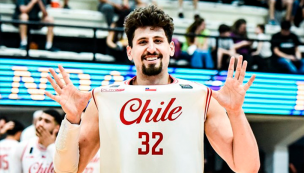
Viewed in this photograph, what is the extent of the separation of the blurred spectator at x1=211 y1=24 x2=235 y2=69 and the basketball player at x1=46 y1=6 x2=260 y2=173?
6371mm

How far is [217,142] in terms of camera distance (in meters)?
3.78

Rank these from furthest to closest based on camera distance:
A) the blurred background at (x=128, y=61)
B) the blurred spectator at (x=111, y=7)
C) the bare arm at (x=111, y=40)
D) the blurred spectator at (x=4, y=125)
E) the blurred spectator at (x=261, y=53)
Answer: the blurred spectator at (x=111, y=7)
the blurred spectator at (x=261, y=53)
the bare arm at (x=111, y=40)
the blurred background at (x=128, y=61)
the blurred spectator at (x=4, y=125)

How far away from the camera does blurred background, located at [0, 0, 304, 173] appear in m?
9.09

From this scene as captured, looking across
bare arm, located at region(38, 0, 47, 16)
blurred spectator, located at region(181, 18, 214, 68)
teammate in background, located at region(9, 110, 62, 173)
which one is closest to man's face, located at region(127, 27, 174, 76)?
teammate in background, located at region(9, 110, 62, 173)

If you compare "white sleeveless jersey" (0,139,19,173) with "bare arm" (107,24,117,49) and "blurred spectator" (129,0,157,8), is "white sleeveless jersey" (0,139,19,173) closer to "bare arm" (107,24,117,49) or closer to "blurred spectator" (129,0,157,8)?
"bare arm" (107,24,117,49)

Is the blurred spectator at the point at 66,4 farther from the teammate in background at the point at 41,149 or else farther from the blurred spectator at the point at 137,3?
the teammate in background at the point at 41,149

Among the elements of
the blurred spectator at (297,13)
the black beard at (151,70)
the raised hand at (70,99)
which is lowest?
the blurred spectator at (297,13)

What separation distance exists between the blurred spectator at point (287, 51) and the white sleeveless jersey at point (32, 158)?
4.82 m

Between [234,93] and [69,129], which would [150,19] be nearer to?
[234,93]

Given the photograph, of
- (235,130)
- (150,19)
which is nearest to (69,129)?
(150,19)

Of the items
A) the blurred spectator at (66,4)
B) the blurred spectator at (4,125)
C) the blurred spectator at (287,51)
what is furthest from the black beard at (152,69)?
the blurred spectator at (66,4)

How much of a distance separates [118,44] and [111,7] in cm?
136

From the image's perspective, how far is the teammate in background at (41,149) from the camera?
282 inches

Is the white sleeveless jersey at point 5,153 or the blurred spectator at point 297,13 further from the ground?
the blurred spectator at point 297,13
